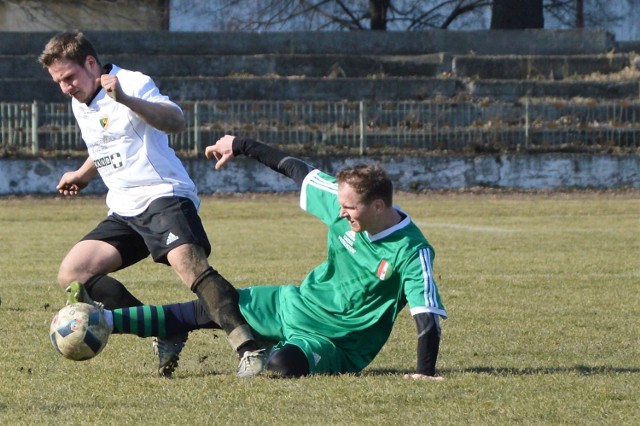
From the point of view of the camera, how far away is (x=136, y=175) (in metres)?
5.99

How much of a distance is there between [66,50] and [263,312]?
1.55 metres

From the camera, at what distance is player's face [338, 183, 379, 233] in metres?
5.38

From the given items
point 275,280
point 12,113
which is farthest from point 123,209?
point 12,113

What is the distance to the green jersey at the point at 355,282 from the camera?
553 centimetres

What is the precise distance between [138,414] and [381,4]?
108 ft

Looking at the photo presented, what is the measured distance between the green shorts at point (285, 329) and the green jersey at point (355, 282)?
0.01 meters

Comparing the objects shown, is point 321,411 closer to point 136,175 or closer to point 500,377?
point 500,377

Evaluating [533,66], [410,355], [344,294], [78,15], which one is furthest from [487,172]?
[344,294]

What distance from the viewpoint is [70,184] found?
668 centimetres

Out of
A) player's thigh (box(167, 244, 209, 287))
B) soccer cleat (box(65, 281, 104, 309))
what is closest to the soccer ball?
soccer cleat (box(65, 281, 104, 309))

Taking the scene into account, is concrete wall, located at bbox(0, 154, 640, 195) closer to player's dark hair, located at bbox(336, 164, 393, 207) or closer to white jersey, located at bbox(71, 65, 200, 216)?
white jersey, located at bbox(71, 65, 200, 216)

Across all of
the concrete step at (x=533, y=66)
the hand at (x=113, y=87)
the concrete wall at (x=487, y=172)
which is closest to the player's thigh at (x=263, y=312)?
the hand at (x=113, y=87)

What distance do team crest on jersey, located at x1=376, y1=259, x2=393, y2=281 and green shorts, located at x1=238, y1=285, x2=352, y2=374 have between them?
0.42 meters

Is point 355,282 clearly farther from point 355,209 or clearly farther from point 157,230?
→ point 157,230
